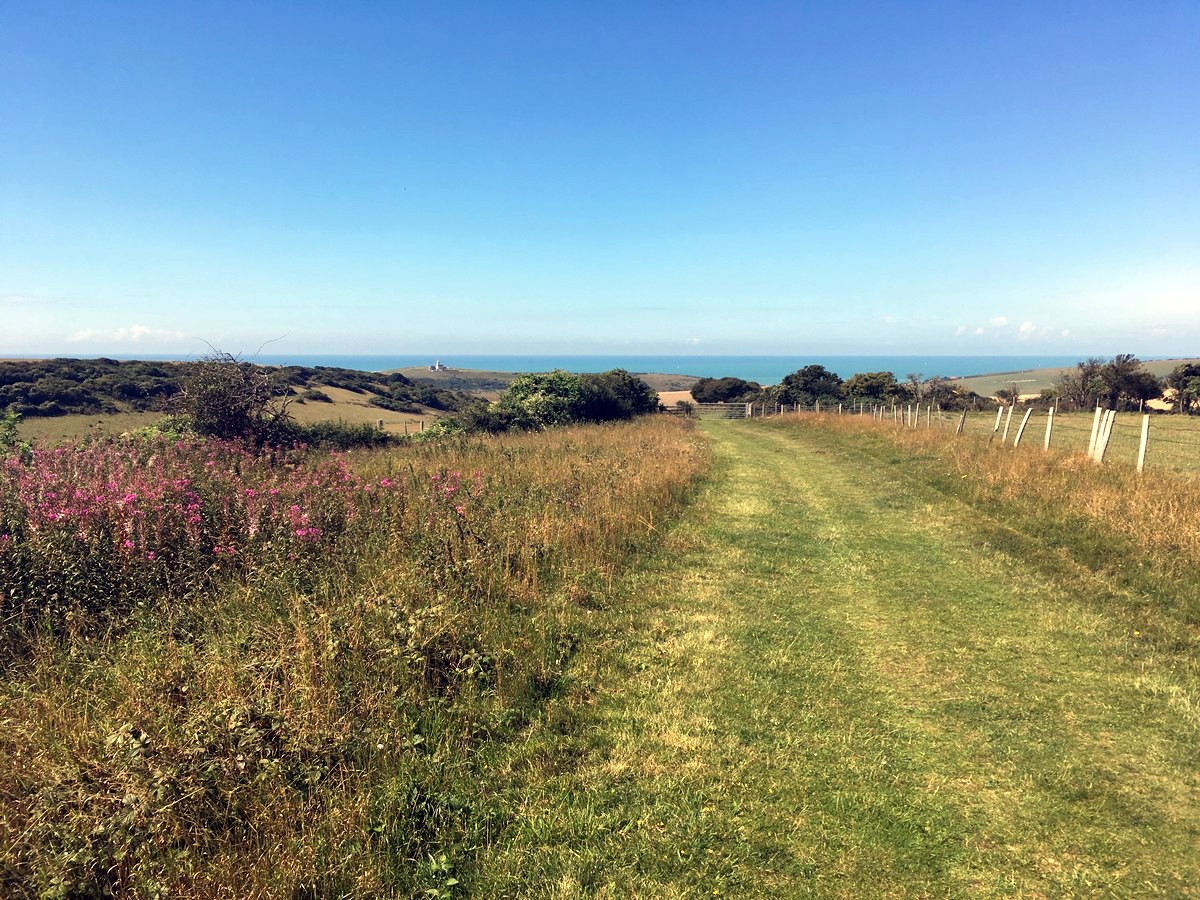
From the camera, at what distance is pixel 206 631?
4906 mm

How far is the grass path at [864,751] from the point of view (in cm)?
319

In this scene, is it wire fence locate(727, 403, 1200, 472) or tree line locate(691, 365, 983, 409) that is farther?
tree line locate(691, 365, 983, 409)

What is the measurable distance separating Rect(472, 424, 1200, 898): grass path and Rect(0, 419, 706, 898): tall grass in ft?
1.80

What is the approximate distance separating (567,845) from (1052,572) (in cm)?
796

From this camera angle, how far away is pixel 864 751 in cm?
421

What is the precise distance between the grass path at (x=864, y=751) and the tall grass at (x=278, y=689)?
0.55m

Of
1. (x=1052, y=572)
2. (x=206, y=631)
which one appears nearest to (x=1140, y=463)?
(x=1052, y=572)

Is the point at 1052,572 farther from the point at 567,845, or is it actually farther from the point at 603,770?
the point at 567,845

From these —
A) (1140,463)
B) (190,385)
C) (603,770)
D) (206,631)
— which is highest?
(190,385)

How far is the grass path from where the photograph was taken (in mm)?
3189

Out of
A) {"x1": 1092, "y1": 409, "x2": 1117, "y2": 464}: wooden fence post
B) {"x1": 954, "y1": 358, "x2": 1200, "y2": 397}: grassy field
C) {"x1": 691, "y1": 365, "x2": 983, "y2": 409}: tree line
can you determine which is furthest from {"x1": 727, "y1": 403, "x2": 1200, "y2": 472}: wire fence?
{"x1": 954, "y1": 358, "x2": 1200, "y2": 397}: grassy field

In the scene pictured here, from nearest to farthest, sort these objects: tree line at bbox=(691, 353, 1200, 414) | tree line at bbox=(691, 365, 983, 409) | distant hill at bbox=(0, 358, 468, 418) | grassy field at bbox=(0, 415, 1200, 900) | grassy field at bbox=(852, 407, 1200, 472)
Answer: grassy field at bbox=(0, 415, 1200, 900) < grassy field at bbox=(852, 407, 1200, 472) < distant hill at bbox=(0, 358, 468, 418) < tree line at bbox=(691, 353, 1200, 414) < tree line at bbox=(691, 365, 983, 409)

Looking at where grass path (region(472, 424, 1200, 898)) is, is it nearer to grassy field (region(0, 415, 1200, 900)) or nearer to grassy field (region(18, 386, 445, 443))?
grassy field (region(0, 415, 1200, 900))

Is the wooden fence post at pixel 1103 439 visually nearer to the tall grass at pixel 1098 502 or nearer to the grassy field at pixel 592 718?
the tall grass at pixel 1098 502
